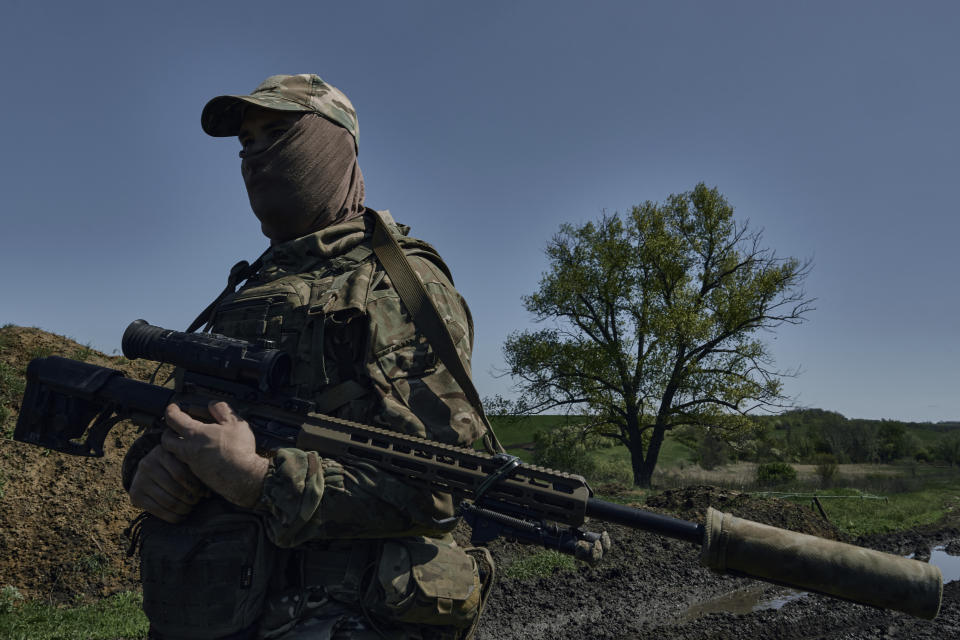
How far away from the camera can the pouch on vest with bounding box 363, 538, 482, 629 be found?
2213 mm

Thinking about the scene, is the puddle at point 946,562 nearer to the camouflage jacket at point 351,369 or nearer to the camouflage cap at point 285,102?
the camouflage jacket at point 351,369

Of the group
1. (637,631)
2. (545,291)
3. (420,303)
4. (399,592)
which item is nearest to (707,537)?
(399,592)

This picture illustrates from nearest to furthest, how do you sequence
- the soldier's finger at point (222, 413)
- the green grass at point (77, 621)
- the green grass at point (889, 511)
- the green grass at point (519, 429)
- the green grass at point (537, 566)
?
the soldier's finger at point (222, 413) → the green grass at point (77, 621) → the green grass at point (537, 566) → the green grass at point (889, 511) → the green grass at point (519, 429)

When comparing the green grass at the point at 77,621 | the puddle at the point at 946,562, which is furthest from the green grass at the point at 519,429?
the green grass at the point at 77,621

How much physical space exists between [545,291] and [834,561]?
75.1 feet

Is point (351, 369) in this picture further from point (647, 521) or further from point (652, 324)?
point (652, 324)

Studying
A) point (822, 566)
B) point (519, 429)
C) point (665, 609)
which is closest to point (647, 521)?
point (822, 566)

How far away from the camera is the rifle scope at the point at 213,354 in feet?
7.82

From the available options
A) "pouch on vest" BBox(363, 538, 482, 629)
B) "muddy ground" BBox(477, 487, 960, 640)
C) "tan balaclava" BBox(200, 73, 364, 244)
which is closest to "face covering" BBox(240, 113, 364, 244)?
"tan balaclava" BBox(200, 73, 364, 244)

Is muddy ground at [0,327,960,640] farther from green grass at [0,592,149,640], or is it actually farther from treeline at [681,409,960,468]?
treeline at [681,409,960,468]

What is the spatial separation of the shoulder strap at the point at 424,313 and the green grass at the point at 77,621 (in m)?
5.13

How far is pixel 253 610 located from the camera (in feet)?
7.36

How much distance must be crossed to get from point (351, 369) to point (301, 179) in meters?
1.00

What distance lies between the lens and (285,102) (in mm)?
2805
